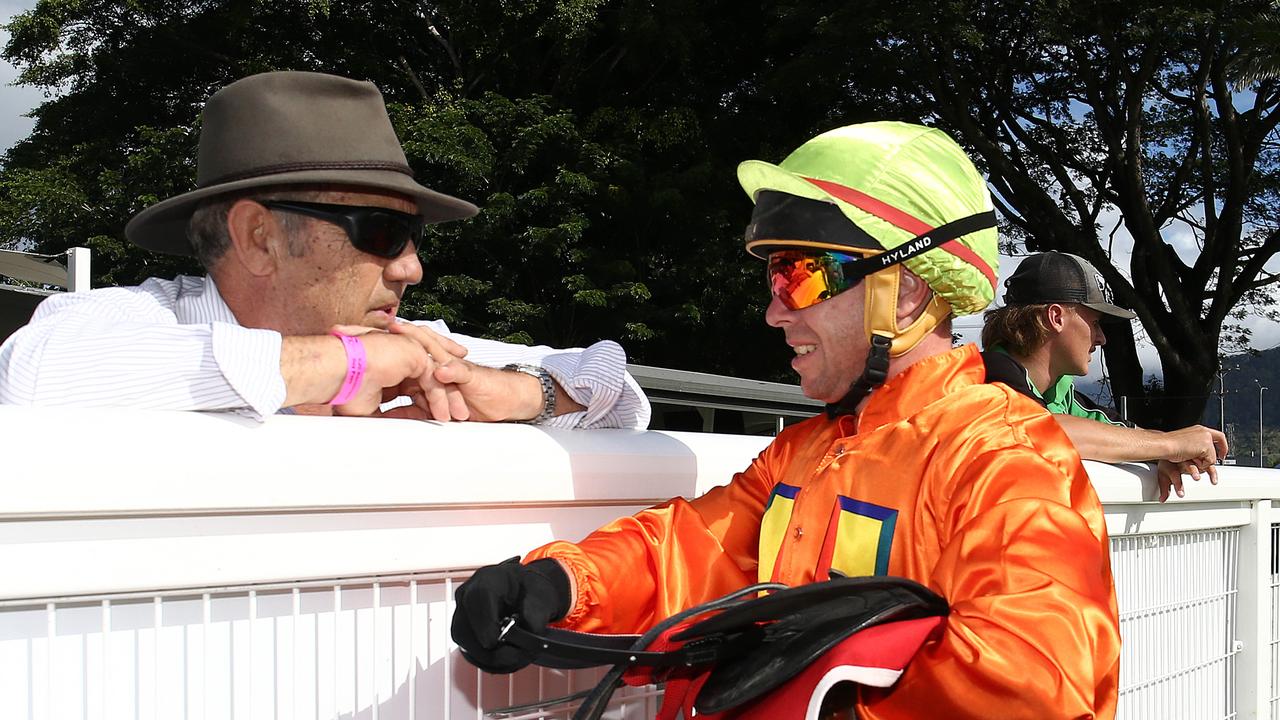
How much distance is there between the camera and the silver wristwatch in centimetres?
235

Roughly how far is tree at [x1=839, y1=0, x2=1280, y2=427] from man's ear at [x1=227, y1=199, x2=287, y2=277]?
1350 centimetres

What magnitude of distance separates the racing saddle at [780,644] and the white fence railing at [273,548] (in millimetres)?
206

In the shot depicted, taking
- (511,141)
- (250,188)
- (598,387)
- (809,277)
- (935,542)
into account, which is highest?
(511,141)

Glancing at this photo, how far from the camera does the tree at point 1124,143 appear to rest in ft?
50.9

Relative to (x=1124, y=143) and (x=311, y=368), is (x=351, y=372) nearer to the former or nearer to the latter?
(x=311, y=368)

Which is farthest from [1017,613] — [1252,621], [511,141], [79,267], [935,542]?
[511,141]

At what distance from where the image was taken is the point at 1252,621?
3377mm

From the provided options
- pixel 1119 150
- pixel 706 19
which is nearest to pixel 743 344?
pixel 706 19

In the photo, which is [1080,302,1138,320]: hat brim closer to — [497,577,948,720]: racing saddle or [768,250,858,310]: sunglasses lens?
[768,250,858,310]: sunglasses lens

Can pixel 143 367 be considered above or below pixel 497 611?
above

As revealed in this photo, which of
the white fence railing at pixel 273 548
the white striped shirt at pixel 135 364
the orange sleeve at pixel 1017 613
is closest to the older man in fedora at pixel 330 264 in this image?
the white striped shirt at pixel 135 364

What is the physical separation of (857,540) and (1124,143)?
17.4 meters

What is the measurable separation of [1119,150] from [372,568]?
18103 millimetres

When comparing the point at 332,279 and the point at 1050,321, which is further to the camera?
the point at 1050,321
